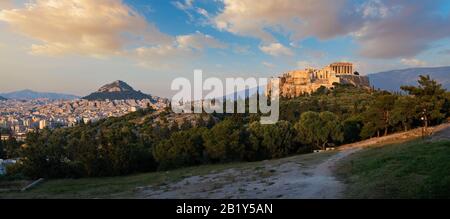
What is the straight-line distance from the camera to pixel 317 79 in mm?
129750

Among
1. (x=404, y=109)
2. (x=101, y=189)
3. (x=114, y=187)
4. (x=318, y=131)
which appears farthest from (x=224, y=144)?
(x=404, y=109)

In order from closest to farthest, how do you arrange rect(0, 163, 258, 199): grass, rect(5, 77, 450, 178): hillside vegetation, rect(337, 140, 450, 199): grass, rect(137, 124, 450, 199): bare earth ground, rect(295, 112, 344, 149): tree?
rect(337, 140, 450, 199): grass → rect(137, 124, 450, 199): bare earth ground → rect(0, 163, 258, 199): grass → rect(5, 77, 450, 178): hillside vegetation → rect(295, 112, 344, 149): tree

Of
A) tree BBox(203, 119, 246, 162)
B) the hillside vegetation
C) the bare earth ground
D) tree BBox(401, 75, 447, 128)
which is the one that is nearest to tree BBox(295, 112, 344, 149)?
the hillside vegetation

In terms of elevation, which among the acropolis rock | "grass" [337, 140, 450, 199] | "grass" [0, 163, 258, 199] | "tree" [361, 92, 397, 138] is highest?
the acropolis rock

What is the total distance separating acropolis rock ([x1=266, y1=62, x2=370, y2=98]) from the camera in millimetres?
120081

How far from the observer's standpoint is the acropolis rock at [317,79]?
12008 cm

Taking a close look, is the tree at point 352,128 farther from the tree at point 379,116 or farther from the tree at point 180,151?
the tree at point 180,151

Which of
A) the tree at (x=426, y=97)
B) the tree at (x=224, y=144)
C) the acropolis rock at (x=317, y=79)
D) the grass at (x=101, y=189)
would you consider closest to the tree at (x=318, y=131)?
the tree at (x=426, y=97)

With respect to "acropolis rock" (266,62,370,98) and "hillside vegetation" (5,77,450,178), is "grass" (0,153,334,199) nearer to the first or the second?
"hillside vegetation" (5,77,450,178)
